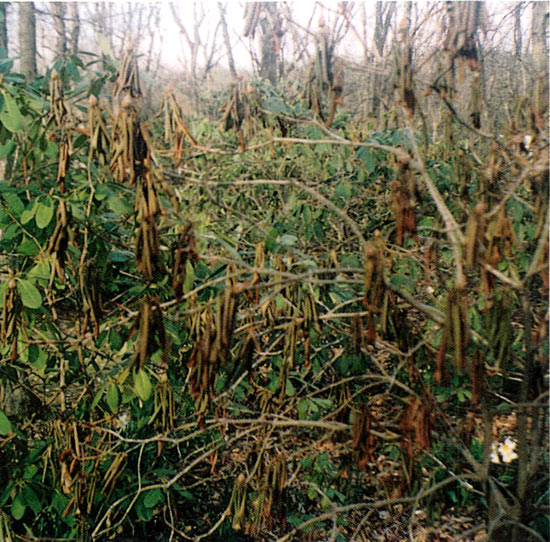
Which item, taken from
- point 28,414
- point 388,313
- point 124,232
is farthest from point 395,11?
point 28,414

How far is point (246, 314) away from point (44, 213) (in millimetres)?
756

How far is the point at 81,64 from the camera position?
6.19 feet

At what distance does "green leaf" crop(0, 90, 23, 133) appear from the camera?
1.67 metres

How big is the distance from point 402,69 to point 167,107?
56cm

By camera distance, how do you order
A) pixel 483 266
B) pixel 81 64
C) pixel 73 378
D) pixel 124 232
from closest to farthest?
pixel 483 266 < pixel 81 64 < pixel 124 232 < pixel 73 378

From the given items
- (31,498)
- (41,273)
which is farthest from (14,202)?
(31,498)

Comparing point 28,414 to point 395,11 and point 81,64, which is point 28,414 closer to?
point 81,64

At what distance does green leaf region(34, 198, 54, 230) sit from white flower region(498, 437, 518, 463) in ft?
7.11

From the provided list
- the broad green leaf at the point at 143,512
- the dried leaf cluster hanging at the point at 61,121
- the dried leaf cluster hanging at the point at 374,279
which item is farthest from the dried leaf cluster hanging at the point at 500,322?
the broad green leaf at the point at 143,512

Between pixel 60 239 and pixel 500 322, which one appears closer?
pixel 500 322

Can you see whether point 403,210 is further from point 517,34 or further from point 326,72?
point 517,34

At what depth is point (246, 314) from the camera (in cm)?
136

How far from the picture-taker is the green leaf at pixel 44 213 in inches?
67.6

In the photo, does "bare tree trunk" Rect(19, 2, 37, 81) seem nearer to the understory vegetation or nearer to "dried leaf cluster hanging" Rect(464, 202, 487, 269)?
the understory vegetation
